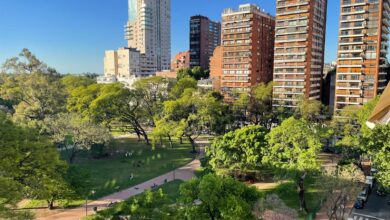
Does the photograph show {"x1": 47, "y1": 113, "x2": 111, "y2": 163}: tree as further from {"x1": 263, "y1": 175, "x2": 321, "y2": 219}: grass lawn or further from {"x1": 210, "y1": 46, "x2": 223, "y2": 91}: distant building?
{"x1": 210, "y1": 46, "x2": 223, "y2": 91}: distant building

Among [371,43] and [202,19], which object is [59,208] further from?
[202,19]

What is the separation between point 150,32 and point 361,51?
103m

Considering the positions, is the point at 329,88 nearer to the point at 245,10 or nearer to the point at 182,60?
the point at 245,10

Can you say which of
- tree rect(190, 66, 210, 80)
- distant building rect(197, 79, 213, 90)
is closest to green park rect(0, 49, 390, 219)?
distant building rect(197, 79, 213, 90)

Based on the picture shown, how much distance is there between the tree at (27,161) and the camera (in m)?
18.5

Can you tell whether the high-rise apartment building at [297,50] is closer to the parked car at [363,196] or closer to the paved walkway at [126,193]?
the paved walkway at [126,193]

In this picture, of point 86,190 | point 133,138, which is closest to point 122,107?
point 133,138

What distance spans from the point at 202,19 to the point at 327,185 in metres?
88.6

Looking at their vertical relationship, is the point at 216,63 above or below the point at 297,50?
below

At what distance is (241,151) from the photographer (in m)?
29.9

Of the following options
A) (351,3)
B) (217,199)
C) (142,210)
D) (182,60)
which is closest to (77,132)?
(142,210)

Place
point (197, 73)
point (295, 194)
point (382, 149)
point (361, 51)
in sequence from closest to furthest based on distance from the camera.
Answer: point (382, 149), point (295, 194), point (361, 51), point (197, 73)

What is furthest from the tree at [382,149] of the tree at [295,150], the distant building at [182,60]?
the distant building at [182,60]

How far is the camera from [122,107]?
46.2m
